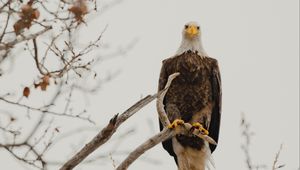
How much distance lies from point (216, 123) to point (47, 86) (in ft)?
11.5

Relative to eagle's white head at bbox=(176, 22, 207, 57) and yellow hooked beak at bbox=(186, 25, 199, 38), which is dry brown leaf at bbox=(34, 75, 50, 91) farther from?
yellow hooked beak at bbox=(186, 25, 199, 38)

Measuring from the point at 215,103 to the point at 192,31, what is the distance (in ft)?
3.08

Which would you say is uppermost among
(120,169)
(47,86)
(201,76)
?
(201,76)

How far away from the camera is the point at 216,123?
25.0 feet

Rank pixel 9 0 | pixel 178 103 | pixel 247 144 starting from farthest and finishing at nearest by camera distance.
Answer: pixel 178 103 < pixel 247 144 < pixel 9 0

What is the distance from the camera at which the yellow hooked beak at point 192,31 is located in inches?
307

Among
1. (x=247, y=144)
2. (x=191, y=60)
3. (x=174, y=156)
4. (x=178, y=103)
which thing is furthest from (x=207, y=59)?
(x=247, y=144)

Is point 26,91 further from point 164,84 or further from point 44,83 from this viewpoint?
point 164,84

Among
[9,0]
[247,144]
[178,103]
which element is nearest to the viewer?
[9,0]

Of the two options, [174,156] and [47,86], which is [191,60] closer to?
[174,156]

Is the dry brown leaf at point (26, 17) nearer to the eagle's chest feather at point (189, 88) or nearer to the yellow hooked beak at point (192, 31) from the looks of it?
the eagle's chest feather at point (189, 88)

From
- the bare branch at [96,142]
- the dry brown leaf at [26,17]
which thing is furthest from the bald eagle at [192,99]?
the dry brown leaf at [26,17]

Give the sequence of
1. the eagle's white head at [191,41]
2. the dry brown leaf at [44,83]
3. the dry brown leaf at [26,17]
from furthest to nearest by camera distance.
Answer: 1. the eagle's white head at [191,41]
2. the dry brown leaf at [44,83]
3. the dry brown leaf at [26,17]

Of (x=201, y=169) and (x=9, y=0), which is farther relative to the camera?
(x=201, y=169)
